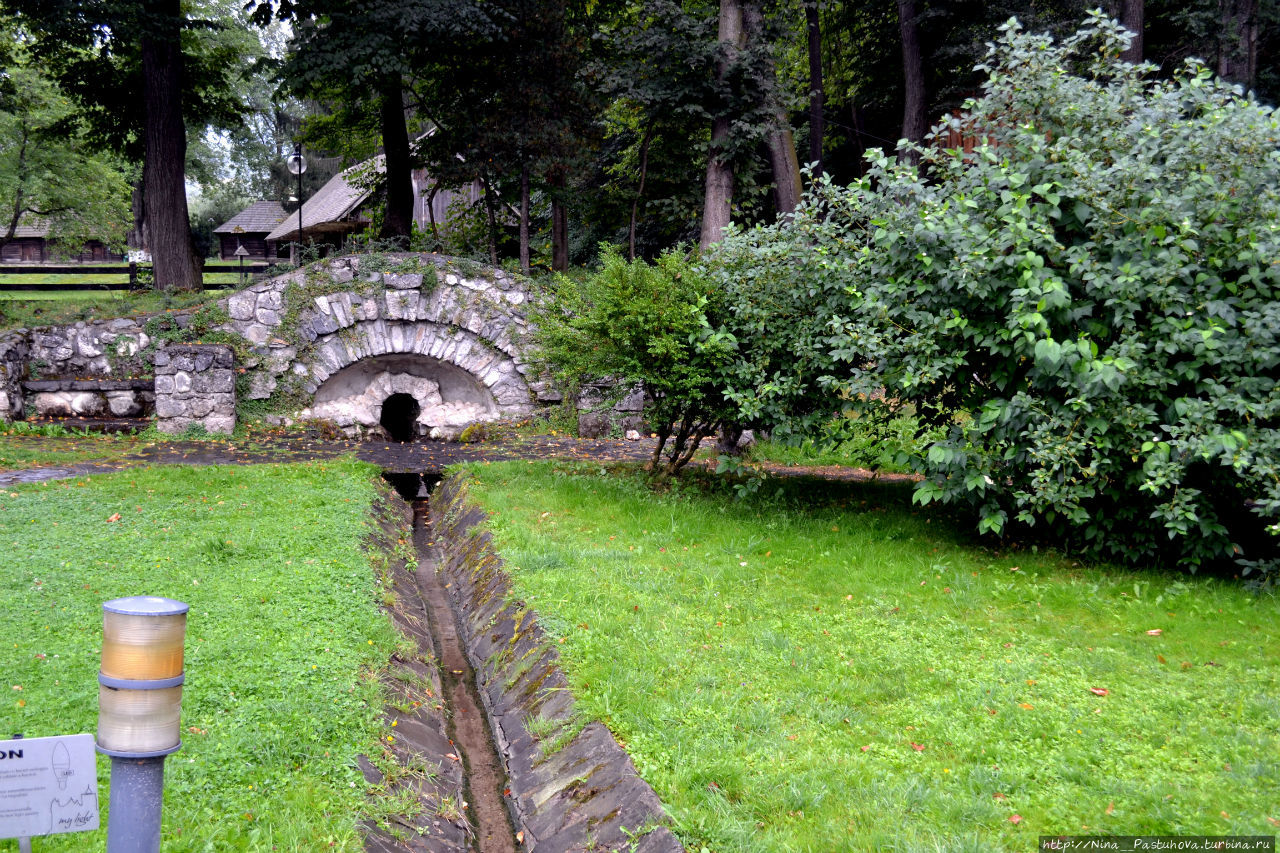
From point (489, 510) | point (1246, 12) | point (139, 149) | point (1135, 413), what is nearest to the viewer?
point (1135, 413)

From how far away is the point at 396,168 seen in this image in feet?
58.6

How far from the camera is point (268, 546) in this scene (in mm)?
7145

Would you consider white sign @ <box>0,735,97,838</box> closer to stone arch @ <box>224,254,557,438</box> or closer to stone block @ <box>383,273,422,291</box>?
stone arch @ <box>224,254,557,438</box>

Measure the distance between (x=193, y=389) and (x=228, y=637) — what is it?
9.09 m

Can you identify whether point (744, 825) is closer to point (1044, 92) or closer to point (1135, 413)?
point (1135, 413)

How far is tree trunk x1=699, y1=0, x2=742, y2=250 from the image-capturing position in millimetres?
14648

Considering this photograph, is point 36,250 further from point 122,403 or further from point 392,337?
point 392,337

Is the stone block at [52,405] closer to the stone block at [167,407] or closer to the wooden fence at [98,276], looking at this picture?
the stone block at [167,407]

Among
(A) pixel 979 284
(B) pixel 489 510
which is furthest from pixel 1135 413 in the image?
(B) pixel 489 510

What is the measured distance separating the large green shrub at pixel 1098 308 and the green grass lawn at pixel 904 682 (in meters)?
0.64

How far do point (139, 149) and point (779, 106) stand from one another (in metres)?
12.3

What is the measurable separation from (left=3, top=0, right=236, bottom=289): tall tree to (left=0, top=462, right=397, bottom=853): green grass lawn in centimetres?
818

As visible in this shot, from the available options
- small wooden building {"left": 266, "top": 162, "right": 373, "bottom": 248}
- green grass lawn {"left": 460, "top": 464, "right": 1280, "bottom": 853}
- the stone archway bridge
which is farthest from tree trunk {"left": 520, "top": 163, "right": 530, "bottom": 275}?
small wooden building {"left": 266, "top": 162, "right": 373, "bottom": 248}

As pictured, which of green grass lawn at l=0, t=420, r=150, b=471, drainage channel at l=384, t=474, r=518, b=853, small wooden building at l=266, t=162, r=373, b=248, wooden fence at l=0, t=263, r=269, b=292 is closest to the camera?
drainage channel at l=384, t=474, r=518, b=853
